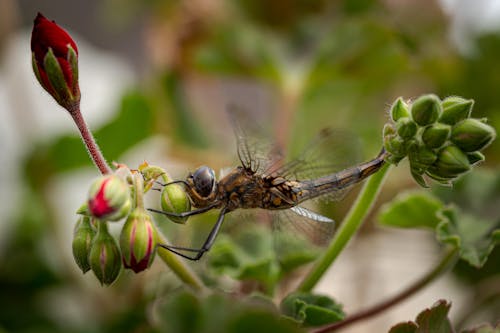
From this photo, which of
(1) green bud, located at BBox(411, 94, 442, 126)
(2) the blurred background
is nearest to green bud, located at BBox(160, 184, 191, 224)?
(1) green bud, located at BBox(411, 94, 442, 126)

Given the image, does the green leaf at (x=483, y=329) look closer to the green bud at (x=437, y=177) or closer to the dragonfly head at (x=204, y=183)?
the green bud at (x=437, y=177)

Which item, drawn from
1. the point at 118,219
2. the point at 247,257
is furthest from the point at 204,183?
the point at 247,257

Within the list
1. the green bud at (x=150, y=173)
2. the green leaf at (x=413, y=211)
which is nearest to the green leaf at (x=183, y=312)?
the green bud at (x=150, y=173)

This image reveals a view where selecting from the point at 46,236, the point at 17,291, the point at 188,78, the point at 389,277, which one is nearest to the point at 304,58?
the point at 188,78

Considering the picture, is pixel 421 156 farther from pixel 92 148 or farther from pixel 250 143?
pixel 92 148

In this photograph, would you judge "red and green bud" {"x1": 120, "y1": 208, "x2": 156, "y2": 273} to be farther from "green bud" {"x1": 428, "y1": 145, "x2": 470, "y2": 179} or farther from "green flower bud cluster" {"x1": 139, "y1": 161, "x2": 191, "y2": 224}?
"green bud" {"x1": 428, "y1": 145, "x2": 470, "y2": 179}

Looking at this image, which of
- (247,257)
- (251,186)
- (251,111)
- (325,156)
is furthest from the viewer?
(251,111)

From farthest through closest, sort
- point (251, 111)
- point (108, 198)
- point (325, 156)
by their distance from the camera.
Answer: point (251, 111)
point (325, 156)
point (108, 198)
